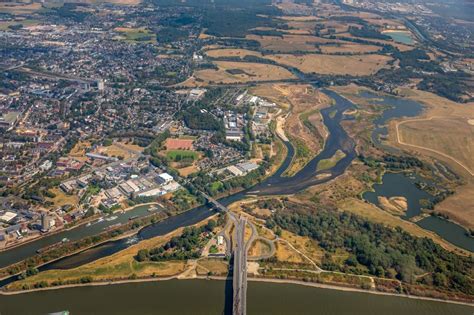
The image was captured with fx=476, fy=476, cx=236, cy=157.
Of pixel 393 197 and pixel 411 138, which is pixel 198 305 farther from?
pixel 411 138

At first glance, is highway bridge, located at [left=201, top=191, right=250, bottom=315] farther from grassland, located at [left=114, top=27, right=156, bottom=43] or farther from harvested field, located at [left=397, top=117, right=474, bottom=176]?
grassland, located at [left=114, top=27, right=156, bottom=43]

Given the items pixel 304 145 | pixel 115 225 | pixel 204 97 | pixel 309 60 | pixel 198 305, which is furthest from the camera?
pixel 309 60

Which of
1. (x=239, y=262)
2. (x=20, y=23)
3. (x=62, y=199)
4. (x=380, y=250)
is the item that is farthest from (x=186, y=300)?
(x=20, y=23)

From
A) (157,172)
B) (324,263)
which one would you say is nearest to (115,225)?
(157,172)

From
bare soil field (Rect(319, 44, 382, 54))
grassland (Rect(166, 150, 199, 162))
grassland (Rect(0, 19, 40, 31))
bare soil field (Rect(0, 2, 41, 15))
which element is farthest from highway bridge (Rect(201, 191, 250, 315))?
bare soil field (Rect(0, 2, 41, 15))

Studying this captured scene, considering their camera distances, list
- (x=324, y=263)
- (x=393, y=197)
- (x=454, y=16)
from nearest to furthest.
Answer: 1. (x=324, y=263)
2. (x=393, y=197)
3. (x=454, y=16)

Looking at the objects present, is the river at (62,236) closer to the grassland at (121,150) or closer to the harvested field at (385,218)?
the grassland at (121,150)
